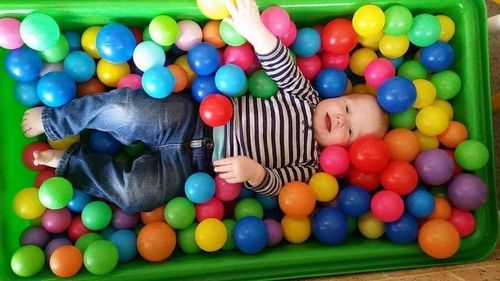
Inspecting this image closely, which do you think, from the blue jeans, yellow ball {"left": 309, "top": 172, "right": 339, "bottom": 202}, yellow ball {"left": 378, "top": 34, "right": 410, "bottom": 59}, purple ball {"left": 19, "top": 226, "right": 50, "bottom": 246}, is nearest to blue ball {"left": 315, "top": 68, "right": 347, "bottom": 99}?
yellow ball {"left": 378, "top": 34, "right": 410, "bottom": 59}

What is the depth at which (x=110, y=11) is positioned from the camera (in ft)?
3.74

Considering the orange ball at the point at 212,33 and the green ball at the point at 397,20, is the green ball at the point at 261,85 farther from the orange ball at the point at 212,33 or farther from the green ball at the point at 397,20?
the green ball at the point at 397,20

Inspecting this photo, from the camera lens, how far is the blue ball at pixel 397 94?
3.84ft

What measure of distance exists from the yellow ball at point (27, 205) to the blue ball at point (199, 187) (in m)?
0.35

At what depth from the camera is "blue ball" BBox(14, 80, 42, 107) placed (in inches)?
46.0

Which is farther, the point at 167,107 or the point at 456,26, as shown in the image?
the point at 456,26

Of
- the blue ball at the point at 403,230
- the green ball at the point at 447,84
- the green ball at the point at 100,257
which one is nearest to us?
the green ball at the point at 100,257

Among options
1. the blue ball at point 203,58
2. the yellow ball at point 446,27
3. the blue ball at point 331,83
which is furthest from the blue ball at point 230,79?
the yellow ball at point 446,27

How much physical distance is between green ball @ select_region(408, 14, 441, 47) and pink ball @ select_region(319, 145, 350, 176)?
34cm

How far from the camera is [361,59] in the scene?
1.29m

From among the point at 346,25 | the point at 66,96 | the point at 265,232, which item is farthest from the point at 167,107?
the point at 346,25

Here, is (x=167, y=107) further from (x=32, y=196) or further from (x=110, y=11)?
(x=32, y=196)

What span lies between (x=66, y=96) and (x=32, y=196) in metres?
0.25

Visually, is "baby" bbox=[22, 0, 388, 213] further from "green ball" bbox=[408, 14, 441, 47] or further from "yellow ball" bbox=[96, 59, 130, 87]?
"green ball" bbox=[408, 14, 441, 47]
